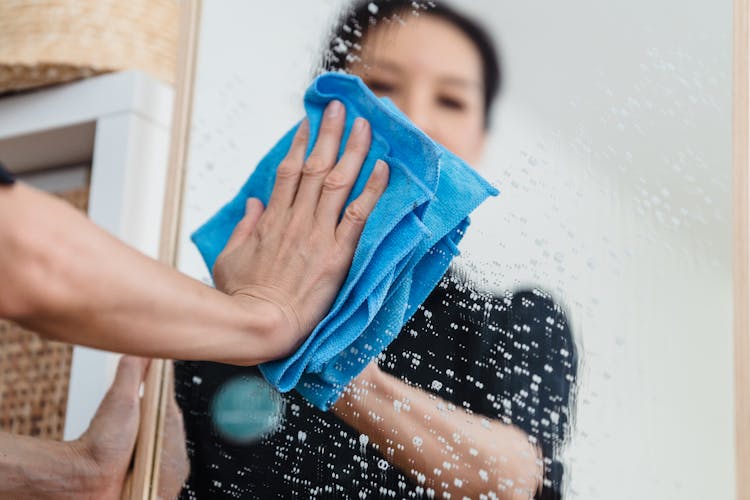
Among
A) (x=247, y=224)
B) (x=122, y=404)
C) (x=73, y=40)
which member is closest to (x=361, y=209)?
(x=247, y=224)

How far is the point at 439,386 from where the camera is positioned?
70cm

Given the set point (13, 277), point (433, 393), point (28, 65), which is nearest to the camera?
point (13, 277)

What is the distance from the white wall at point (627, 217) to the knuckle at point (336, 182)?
11 cm

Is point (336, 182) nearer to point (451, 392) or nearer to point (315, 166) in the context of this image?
point (315, 166)

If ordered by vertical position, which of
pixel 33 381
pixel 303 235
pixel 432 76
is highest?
pixel 432 76

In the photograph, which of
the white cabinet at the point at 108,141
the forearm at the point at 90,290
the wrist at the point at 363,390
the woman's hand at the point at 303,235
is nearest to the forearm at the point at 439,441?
the wrist at the point at 363,390

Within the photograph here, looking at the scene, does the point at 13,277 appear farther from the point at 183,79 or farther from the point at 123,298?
the point at 183,79

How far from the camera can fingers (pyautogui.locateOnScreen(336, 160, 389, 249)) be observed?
69cm

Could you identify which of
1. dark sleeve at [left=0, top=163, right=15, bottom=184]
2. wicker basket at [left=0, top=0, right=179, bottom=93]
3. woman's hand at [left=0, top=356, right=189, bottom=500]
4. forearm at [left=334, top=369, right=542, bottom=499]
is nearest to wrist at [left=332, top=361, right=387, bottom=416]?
forearm at [left=334, top=369, right=542, bottom=499]

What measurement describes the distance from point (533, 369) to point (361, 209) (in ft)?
0.58

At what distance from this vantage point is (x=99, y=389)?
35.7 inches

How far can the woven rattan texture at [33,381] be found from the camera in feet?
3.25

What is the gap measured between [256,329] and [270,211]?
182 mm

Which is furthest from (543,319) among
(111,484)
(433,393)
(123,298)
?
(111,484)
